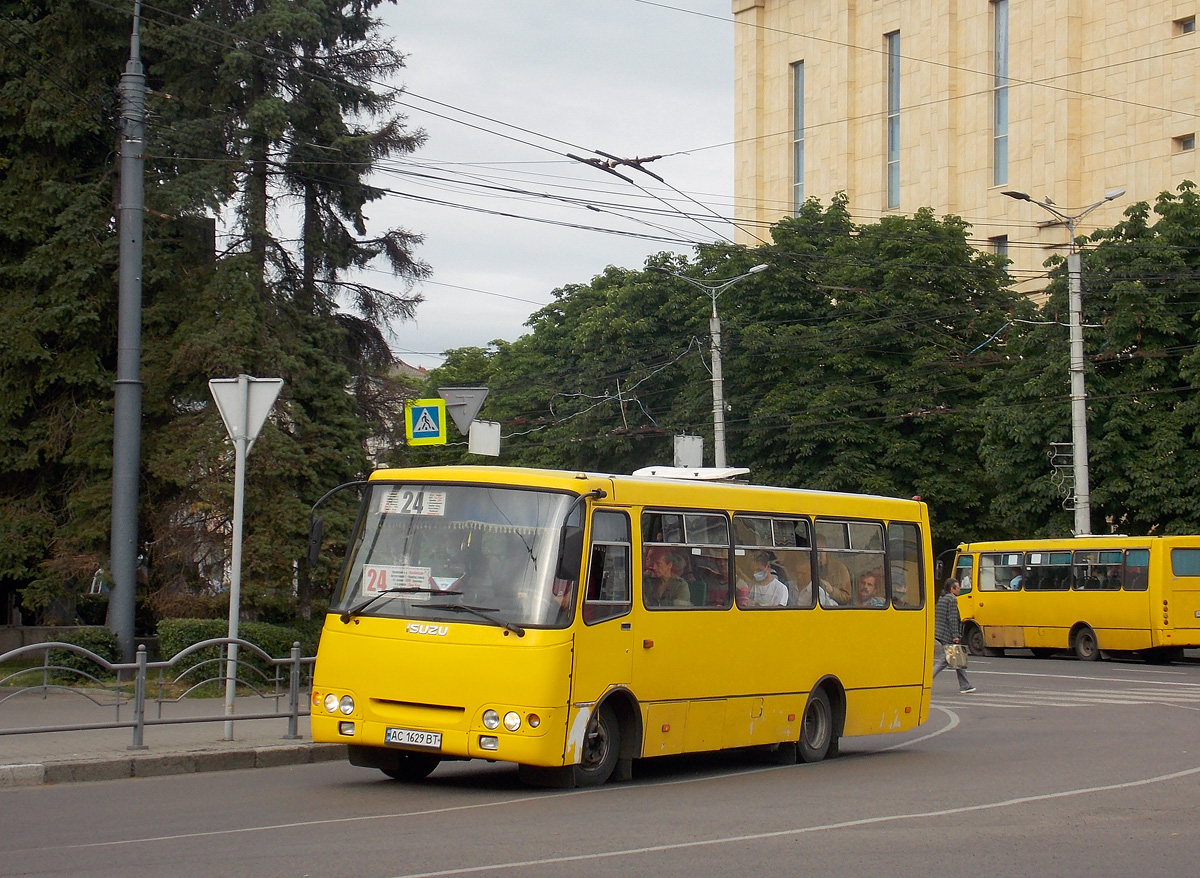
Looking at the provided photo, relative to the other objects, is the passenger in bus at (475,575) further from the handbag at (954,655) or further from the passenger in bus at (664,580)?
the handbag at (954,655)

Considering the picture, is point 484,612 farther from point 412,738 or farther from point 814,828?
point 814,828

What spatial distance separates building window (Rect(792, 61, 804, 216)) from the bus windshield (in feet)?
215

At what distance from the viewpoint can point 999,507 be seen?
41.4 meters

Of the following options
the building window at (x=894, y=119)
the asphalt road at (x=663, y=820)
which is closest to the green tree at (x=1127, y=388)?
the asphalt road at (x=663, y=820)

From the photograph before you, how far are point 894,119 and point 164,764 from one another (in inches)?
2539

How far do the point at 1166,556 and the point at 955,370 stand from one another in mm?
11925

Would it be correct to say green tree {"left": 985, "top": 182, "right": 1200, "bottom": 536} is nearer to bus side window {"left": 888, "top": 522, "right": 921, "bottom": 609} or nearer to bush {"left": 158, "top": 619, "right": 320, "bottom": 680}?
bus side window {"left": 888, "top": 522, "right": 921, "bottom": 609}

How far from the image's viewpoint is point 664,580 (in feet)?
42.0

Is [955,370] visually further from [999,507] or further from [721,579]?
[721,579]

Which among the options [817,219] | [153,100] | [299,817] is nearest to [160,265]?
[153,100]

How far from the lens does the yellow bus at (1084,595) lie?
3362cm

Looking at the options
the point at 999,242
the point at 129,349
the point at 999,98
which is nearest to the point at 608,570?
the point at 129,349

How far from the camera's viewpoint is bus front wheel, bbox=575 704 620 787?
39.0 feet

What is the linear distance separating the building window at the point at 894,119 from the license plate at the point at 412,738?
208ft
